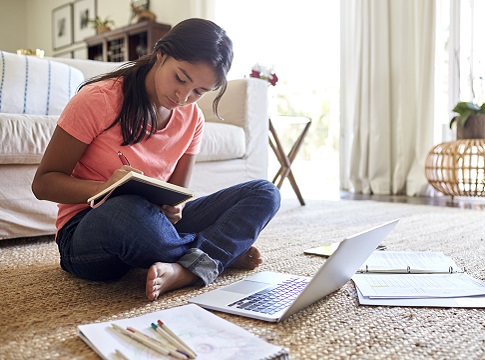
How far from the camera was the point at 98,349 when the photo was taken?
78 centimetres

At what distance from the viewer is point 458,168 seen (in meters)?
3.21

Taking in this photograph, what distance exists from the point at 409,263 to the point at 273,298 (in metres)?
0.45

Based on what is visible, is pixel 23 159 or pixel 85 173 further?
pixel 23 159

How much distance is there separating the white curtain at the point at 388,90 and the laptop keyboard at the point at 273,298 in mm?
2658

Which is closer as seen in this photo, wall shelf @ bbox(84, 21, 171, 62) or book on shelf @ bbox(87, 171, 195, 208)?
book on shelf @ bbox(87, 171, 195, 208)

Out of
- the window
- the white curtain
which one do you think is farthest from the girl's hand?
the window

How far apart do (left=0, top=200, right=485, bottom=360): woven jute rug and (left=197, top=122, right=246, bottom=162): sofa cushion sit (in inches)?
29.0

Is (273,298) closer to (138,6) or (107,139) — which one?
(107,139)

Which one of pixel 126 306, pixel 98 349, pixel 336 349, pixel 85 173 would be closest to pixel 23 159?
pixel 85 173

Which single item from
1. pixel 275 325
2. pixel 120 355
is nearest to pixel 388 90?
pixel 275 325

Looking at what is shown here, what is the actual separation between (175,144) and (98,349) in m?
0.63

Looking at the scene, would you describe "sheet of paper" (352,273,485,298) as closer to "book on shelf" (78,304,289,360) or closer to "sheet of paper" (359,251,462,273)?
"sheet of paper" (359,251,462,273)

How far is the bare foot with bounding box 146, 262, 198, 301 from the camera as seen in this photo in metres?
1.07

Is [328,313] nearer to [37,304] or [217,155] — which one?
[37,304]
